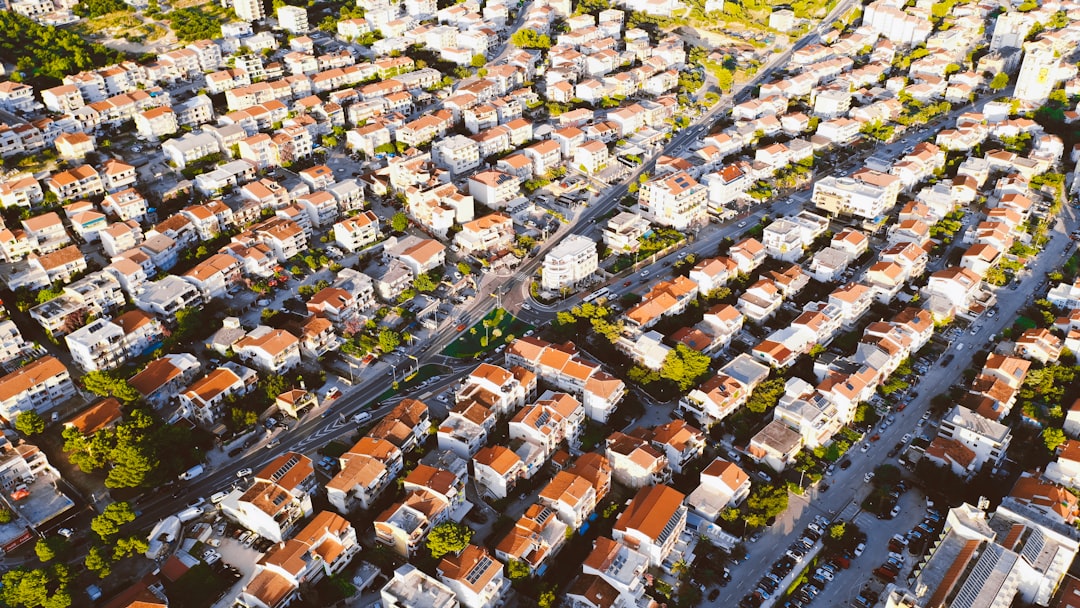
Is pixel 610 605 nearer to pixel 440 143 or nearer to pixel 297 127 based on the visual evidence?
pixel 440 143

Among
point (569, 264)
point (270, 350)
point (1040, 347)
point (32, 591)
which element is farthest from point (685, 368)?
point (32, 591)

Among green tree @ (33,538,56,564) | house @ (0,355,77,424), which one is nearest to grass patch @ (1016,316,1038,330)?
green tree @ (33,538,56,564)

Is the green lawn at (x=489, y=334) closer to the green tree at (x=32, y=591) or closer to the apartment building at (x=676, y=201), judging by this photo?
the apartment building at (x=676, y=201)

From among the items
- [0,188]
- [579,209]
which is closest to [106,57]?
[0,188]

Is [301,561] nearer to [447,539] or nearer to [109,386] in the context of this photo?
[447,539]

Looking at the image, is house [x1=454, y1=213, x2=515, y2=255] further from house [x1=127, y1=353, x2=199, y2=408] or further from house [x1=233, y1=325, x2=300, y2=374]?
house [x1=127, y1=353, x2=199, y2=408]
